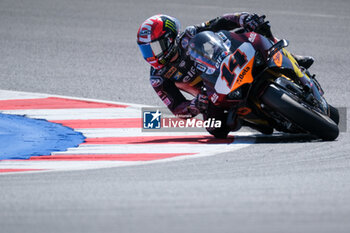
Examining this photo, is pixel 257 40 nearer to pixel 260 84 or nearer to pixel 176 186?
pixel 260 84

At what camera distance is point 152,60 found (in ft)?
24.0

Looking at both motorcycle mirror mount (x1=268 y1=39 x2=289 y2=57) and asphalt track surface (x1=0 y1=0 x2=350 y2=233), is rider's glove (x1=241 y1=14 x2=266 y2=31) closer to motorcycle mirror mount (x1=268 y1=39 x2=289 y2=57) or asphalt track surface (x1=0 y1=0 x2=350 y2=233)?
motorcycle mirror mount (x1=268 y1=39 x2=289 y2=57)

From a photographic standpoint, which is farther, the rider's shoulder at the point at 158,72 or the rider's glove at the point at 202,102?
the rider's shoulder at the point at 158,72

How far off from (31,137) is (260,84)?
2486mm

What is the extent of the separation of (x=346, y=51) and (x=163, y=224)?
8201mm

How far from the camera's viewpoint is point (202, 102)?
700 centimetres

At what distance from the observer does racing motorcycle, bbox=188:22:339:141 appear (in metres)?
6.39

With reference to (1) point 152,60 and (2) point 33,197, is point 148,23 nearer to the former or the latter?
(1) point 152,60

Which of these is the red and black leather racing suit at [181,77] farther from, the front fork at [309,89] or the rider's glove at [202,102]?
the front fork at [309,89]

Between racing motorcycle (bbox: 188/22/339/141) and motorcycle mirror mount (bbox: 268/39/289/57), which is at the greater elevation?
motorcycle mirror mount (bbox: 268/39/289/57)

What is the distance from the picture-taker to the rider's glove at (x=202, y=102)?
22.8ft

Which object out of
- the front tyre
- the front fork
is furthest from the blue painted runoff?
the front fork

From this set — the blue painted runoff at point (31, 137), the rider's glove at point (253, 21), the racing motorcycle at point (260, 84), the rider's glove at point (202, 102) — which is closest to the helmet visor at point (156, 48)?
the racing motorcycle at point (260, 84)

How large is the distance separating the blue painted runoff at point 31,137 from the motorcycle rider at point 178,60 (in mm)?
1063
